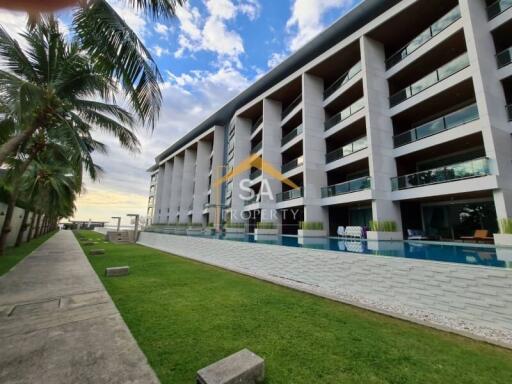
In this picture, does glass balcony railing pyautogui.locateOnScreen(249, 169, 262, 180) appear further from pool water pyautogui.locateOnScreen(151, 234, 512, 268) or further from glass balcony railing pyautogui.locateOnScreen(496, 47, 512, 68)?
glass balcony railing pyautogui.locateOnScreen(496, 47, 512, 68)

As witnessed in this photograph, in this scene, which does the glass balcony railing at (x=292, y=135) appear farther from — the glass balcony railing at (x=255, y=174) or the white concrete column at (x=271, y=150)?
the glass balcony railing at (x=255, y=174)

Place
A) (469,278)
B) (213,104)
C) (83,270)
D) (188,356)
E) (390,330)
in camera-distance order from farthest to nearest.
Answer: (213,104) → (83,270) → (469,278) → (390,330) → (188,356)

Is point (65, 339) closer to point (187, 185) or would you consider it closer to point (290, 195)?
point (290, 195)

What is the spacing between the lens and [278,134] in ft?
77.4

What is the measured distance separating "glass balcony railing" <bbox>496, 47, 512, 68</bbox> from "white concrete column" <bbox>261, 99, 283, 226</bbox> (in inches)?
603

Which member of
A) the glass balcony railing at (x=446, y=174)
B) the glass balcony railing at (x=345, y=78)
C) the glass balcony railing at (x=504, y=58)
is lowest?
the glass balcony railing at (x=446, y=174)

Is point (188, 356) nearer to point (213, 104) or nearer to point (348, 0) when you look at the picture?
point (348, 0)

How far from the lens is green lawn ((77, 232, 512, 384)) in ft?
9.82

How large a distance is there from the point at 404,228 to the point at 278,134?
13961 mm

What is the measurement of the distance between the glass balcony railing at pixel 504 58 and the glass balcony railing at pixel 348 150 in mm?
6852

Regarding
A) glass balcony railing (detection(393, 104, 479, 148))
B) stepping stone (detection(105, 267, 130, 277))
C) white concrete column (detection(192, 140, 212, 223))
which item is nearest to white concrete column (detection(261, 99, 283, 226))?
glass balcony railing (detection(393, 104, 479, 148))

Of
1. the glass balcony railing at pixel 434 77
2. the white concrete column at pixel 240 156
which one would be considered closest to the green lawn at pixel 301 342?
the glass balcony railing at pixel 434 77

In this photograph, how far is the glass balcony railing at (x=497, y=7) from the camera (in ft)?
36.5

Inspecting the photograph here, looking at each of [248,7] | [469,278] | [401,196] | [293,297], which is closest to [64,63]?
[248,7]
